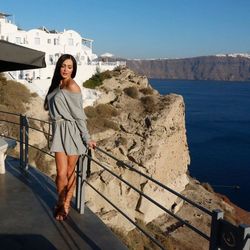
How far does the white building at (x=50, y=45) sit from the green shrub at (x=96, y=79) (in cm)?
60

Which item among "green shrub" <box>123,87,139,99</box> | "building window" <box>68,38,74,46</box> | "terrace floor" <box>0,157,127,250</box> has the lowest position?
"green shrub" <box>123,87,139,99</box>

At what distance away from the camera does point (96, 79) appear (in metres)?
34.0

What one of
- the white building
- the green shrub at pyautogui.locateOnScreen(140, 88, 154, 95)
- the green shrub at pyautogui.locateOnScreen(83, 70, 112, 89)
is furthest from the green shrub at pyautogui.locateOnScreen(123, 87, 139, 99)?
the white building

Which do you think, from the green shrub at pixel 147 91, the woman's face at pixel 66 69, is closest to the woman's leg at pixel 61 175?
the woman's face at pixel 66 69

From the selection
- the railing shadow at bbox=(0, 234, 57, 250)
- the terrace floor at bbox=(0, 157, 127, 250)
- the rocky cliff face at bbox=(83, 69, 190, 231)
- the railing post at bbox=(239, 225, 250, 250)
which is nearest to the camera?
the railing post at bbox=(239, 225, 250, 250)

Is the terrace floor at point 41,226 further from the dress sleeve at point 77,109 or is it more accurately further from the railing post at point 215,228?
the railing post at point 215,228

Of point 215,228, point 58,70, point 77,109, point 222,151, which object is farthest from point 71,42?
point 215,228

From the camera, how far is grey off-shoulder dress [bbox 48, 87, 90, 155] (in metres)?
4.11

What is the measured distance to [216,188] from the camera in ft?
134

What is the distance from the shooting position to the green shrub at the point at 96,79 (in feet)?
109

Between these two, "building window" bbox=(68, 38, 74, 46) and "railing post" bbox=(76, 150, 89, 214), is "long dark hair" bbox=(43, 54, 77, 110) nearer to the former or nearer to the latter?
"railing post" bbox=(76, 150, 89, 214)

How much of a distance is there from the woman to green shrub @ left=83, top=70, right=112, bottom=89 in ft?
93.8

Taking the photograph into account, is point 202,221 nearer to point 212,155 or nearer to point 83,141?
point 83,141

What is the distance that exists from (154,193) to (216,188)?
1942 centimetres
